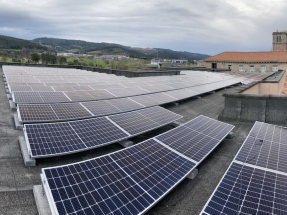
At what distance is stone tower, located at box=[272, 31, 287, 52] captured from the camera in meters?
120

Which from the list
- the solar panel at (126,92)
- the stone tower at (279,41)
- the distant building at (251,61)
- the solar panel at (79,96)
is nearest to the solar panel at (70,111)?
the solar panel at (79,96)

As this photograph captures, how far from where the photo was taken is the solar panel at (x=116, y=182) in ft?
18.9

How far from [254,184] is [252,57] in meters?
86.5

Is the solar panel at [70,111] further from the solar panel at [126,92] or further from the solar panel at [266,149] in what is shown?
the solar panel at [266,149]

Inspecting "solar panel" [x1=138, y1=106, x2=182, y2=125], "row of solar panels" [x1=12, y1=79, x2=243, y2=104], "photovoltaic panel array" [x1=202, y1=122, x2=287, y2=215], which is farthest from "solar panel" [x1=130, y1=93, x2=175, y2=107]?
"photovoltaic panel array" [x1=202, y1=122, x2=287, y2=215]

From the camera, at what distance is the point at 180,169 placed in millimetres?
8133

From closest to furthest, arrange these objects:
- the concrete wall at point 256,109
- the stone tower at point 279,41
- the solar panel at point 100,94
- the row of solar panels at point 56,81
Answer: the concrete wall at point 256,109 < the solar panel at point 100,94 < the row of solar panels at point 56,81 < the stone tower at point 279,41

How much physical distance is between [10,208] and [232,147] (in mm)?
9679

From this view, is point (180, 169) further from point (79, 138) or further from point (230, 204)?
point (79, 138)

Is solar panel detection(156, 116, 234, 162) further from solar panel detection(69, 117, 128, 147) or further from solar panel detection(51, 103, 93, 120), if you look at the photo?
solar panel detection(51, 103, 93, 120)

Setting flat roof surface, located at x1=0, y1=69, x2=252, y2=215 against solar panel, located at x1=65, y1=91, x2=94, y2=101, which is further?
solar panel, located at x1=65, y1=91, x2=94, y2=101

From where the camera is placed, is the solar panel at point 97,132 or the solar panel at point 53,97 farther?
the solar panel at point 53,97

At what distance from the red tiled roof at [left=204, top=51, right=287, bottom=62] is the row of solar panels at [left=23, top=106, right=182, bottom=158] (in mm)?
79620

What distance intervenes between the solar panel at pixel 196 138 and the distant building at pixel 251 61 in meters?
77.3
